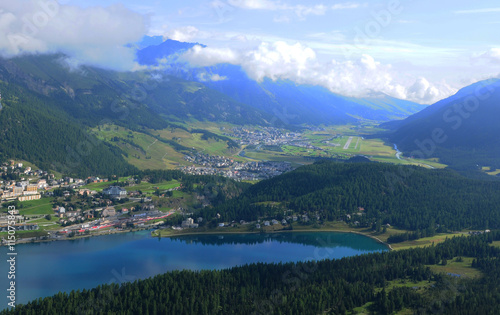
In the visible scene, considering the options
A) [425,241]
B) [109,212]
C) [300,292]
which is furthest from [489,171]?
[109,212]

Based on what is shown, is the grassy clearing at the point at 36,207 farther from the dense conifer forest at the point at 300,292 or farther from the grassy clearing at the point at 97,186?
the dense conifer forest at the point at 300,292

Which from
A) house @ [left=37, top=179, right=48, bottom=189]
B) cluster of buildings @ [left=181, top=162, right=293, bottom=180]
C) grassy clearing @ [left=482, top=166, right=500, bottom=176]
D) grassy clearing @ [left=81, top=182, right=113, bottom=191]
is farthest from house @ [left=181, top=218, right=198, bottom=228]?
grassy clearing @ [left=482, top=166, right=500, bottom=176]

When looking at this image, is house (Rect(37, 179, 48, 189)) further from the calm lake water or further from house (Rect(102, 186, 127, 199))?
the calm lake water

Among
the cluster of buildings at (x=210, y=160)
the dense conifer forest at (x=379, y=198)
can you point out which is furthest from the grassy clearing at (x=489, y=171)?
the cluster of buildings at (x=210, y=160)

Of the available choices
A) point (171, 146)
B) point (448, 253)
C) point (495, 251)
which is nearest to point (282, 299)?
point (448, 253)

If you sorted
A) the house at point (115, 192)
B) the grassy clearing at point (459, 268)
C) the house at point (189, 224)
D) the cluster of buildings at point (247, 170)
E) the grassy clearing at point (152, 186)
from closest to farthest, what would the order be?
the grassy clearing at point (459, 268) → the house at point (189, 224) → the house at point (115, 192) → the grassy clearing at point (152, 186) → the cluster of buildings at point (247, 170)

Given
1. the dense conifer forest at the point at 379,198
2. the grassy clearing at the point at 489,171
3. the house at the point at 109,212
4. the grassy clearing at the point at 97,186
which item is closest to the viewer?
the dense conifer forest at the point at 379,198
